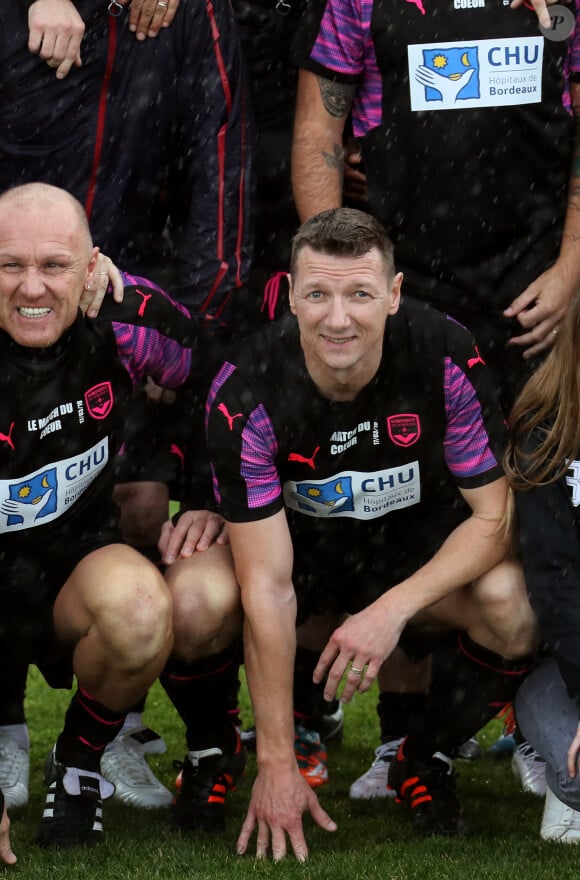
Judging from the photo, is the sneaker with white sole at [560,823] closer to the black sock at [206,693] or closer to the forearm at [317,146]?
the black sock at [206,693]

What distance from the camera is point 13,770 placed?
4234mm

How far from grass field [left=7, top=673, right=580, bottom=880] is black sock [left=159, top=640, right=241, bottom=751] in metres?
0.24

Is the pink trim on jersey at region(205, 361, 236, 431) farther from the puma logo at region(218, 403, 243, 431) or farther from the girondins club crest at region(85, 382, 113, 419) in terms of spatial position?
the girondins club crest at region(85, 382, 113, 419)

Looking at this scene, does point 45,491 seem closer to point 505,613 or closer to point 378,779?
point 505,613

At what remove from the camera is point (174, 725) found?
16.9 feet

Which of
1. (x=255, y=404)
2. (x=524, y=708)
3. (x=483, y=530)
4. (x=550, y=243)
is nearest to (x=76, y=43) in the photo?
(x=255, y=404)

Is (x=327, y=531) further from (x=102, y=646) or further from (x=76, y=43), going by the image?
(x=76, y=43)

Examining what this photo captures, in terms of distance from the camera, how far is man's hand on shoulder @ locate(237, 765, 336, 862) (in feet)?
11.4

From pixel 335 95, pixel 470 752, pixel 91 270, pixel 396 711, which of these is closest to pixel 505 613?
pixel 396 711

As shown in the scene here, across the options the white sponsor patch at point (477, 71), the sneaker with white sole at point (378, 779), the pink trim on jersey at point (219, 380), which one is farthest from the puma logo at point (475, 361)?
the sneaker with white sole at point (378, 779)

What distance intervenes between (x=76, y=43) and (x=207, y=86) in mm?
421

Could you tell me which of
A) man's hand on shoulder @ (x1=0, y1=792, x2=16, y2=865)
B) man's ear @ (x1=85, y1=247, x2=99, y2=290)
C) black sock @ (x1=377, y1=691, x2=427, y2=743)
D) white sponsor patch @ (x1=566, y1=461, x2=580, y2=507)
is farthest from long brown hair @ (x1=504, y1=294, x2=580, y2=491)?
man's hand on shoulder @ (x1=0, y1=792, x2=16, y2=865)

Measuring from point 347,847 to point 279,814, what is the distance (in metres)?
0.31

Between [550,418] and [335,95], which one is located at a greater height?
[335,95]
